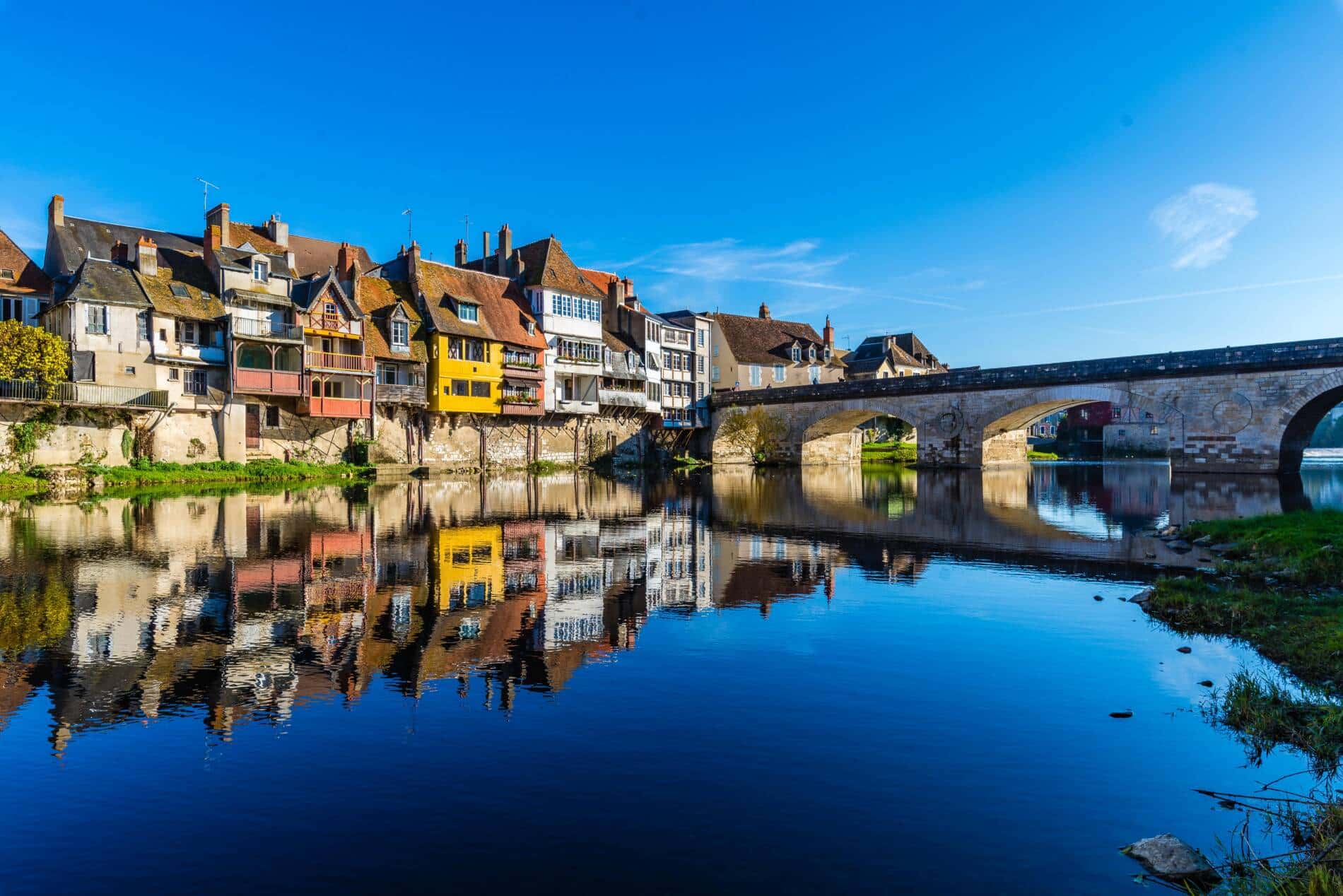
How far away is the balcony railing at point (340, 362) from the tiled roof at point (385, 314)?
3.17 feet

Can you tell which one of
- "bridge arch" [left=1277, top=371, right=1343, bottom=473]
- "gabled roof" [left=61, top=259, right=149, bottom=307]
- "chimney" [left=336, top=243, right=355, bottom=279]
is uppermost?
"chimney" [left=336, top=243, right=355, bottom=279]

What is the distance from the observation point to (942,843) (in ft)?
21.5

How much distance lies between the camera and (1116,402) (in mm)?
53625

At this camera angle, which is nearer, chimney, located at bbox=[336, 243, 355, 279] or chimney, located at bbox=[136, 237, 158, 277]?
chimney, located at bbox=[136, 237, 158, 277]

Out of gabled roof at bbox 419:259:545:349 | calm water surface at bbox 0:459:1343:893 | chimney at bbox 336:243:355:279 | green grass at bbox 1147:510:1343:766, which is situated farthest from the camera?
gabled roof at bbox 419:259:545:349

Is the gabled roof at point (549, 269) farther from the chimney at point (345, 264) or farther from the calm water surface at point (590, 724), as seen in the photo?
the calm water surface at point (590, 724)

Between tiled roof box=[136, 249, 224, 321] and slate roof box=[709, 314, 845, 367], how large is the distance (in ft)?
160

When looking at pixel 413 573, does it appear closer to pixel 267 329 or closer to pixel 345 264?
pixel 267 329

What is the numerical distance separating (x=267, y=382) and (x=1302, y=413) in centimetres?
5763

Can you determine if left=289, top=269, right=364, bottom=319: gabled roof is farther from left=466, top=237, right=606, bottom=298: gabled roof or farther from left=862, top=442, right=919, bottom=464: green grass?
left=862, top=442, right=919, bottom=464: green grass

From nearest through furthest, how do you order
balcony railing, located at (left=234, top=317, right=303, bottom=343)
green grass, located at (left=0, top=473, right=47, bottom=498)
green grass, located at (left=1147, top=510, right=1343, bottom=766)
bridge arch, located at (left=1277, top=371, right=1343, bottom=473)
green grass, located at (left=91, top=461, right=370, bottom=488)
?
green grass, located at (left=1147, top=510, right=1343, bottom=766)
green grass, located at (left=0, top=473, right=47, bottom=498)
green grass, located at (left=91, top=461, right=370, bottom=488)
bridge arch, located at (left=1277, top=371, right=1343, bottom=473)
balcony railing, located at (left=234, top=317, right=303, bottom=343)

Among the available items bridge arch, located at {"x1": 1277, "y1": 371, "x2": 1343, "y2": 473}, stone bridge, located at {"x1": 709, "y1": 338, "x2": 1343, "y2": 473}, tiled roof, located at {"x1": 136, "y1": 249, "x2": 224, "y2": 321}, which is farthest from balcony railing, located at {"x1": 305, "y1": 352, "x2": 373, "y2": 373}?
bridge arch, located at {"x1": 1277, "y1": 371, "x2": 1343, "y2": 473}

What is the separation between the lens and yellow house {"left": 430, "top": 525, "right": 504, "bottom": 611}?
15.5 m

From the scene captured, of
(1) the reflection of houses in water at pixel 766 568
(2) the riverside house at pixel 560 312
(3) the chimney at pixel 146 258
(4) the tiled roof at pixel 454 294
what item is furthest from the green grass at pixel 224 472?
(1) the reflection of houses in water at pixel 766 568
